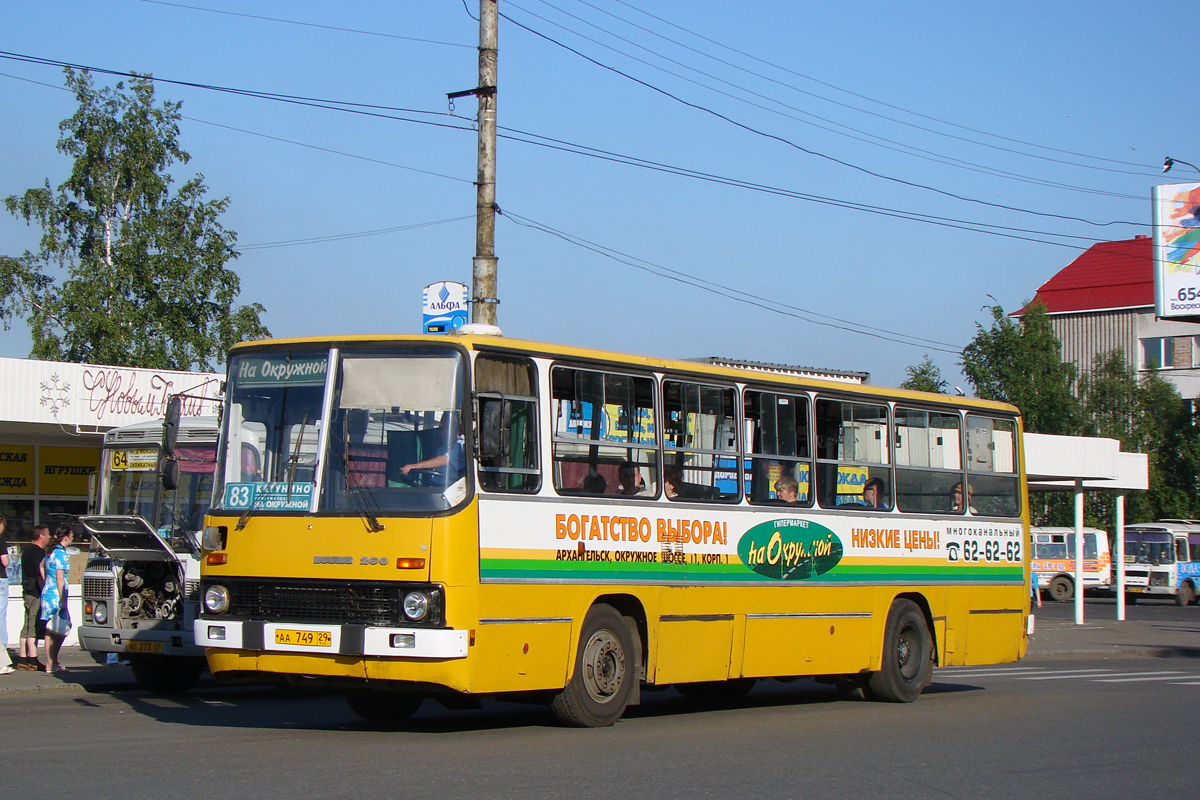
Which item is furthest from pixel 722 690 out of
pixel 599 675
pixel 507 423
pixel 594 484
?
pixel 507 423

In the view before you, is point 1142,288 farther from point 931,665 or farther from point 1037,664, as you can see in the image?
point 931,665

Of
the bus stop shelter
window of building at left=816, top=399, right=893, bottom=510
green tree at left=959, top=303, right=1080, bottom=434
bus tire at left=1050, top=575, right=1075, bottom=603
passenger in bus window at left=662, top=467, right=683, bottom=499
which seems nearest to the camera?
passenger in bus window at left=662, top=467, right=683, bottom=499

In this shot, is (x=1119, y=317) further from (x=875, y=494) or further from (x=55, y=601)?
(x=55, y=601)

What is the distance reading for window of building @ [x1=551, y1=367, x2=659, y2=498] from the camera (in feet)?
35.9

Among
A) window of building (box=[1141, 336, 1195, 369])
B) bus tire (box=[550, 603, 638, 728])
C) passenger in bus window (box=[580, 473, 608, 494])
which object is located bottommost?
bus tire (box=[550, 603, 638, 728])

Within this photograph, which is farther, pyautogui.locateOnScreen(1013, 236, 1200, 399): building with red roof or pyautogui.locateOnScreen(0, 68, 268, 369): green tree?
pyautogui.locateOnScreen(1013, 236, 1200, 399): building with red roof

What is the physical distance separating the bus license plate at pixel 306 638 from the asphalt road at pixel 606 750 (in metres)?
0.73

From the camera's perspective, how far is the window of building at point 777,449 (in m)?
12.9

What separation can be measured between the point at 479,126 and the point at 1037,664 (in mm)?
13147

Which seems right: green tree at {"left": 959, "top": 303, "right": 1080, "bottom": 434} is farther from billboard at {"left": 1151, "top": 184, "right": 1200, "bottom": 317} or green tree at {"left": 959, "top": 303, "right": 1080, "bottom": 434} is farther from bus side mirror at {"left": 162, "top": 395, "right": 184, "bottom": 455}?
bus side mirror at {"left": 162, "top": 395, "right": 184, "bottom": 455}

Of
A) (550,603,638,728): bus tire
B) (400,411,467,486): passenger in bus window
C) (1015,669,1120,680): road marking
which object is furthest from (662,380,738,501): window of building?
(1015,669,1120,680): road marking

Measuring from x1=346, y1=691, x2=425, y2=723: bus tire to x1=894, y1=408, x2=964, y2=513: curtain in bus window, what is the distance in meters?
5.85

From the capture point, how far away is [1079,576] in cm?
3075

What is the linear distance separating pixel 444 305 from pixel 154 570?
4.56 meters
